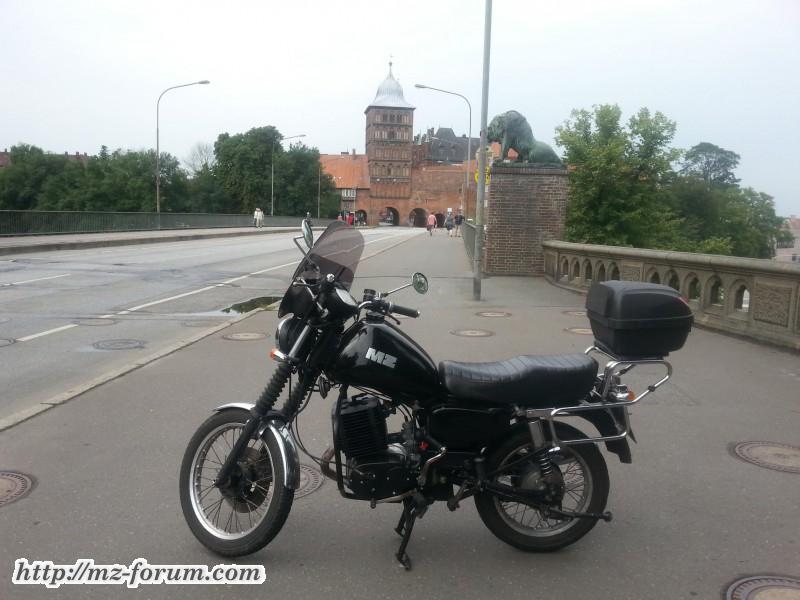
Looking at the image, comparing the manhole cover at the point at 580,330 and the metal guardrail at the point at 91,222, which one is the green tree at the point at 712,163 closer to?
the metal guardrail at the point at 91,222

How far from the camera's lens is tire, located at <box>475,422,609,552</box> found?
361cm

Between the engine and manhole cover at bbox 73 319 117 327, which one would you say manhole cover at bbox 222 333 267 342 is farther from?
the engine

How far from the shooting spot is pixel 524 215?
1967 cm

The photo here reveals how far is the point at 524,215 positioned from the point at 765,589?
55.1 feet

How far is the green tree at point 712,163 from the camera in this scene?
95.0 metres

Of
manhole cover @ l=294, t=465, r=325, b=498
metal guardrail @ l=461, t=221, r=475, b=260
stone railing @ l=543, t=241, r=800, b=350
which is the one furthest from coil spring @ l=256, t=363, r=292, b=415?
metal guardrail @ l=461, t=221, r=475, b=260

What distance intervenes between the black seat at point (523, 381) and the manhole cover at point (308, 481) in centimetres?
142

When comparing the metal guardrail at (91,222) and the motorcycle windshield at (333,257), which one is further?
the metal guardrail at (91,222)

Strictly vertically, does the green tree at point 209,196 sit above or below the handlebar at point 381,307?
above

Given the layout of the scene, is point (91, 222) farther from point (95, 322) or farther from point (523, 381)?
point (523, 381)

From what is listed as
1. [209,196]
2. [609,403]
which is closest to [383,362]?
[609,403]

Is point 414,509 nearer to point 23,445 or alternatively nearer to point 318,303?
point 318,303

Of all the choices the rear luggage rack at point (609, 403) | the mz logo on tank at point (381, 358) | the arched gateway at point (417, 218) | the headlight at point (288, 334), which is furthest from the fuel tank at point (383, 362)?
the arched gateway at point (417, 218)

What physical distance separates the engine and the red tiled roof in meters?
132
